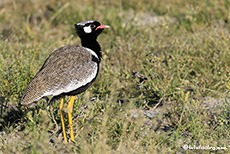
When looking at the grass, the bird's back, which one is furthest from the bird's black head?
the grass

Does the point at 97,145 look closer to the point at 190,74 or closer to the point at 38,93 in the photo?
the point at 38,93

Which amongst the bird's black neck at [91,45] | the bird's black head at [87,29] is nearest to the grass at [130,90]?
the bird's black neck at [91,45]

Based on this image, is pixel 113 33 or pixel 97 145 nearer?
pixel 97 145

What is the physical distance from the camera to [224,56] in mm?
4859

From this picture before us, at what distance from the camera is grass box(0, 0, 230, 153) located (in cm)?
326

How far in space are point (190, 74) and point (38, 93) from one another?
2.68 meters

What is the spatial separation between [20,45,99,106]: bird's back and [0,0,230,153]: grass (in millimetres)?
234

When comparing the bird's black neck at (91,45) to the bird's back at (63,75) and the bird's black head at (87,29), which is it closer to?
the bird's black head at (87,29)

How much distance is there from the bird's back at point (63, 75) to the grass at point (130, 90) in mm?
234

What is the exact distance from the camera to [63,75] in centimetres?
342

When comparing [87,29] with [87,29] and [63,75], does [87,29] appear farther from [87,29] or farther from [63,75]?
[63,75]

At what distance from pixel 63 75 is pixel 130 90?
1.53 meters

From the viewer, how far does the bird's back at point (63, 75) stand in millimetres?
3309

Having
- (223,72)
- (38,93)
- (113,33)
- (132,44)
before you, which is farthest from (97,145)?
(113,33)
